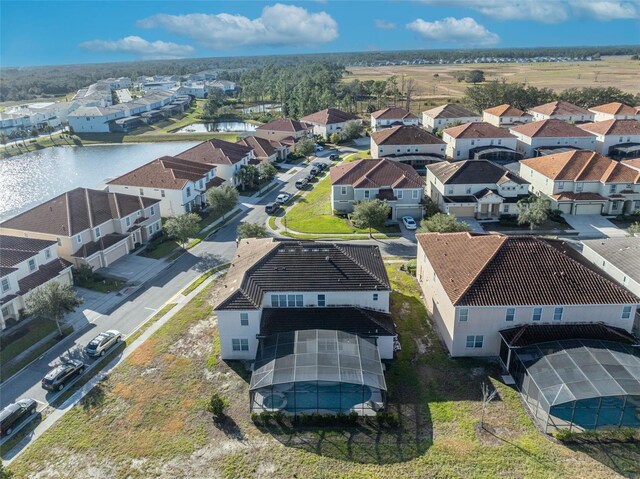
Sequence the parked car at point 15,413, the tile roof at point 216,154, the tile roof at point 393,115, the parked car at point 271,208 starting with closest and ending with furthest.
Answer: the parked car at point 15,413
the parked car at point 271,208
the tile roof at point 216,154
the tile roof at point 393,115

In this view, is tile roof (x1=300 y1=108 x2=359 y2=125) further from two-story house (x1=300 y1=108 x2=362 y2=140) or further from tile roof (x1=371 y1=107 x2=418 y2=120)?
tile roof (x1=371 y1=107 x2=418 y2=120)

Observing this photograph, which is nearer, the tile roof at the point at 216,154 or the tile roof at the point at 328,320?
the tile roof at the point at 328,320

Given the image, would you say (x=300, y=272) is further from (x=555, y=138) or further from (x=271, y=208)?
(x=555, y=138)

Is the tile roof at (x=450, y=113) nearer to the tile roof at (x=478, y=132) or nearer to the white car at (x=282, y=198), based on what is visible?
the tile roof at (x=478, y=132)

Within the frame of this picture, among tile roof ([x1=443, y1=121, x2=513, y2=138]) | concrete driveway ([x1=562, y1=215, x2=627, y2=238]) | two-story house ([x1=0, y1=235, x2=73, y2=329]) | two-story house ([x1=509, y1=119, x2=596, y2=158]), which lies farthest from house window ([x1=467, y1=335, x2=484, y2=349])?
two-story house ([x1=509, y1=119, x2=596, y2=158])

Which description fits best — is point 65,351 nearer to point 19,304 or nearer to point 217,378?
point 19,304

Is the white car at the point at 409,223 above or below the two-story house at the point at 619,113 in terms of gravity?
below

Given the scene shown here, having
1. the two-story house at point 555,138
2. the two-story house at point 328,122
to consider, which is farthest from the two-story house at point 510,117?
the two-story house at point 328,122
